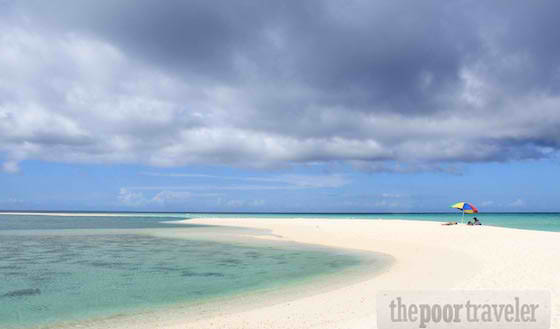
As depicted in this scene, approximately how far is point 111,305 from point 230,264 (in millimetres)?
10199

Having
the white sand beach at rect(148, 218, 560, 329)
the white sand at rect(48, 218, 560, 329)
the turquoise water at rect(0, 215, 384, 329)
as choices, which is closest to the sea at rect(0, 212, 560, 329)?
the turquoise water at rect(0, 215, 384, 329)

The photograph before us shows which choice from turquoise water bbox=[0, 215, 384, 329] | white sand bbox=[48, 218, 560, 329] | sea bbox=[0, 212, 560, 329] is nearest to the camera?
white sand bbox=[48, 218, 560, 329]

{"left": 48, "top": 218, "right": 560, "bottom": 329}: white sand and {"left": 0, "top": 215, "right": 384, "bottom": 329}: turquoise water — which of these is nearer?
{"left": 48, "top": 218, "right": 560, "bottom": 329}: white sand

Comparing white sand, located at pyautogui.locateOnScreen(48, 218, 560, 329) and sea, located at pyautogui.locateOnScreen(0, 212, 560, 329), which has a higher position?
white sand, located at pyautogui.locateOnScreen(48, 218, 560, 329)

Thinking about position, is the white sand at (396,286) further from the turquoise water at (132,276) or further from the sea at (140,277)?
the turquoise water at (132,276)

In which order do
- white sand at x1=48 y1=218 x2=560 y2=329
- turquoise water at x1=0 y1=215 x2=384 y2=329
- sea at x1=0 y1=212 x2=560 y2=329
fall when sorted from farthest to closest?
turquoise water at x1=0 y1=215 x2=384 y2=329 < sea at x1=0 y1=212 x2=560 y2=329 < white sand at x1=48 y1=218 x2=560 y2=329

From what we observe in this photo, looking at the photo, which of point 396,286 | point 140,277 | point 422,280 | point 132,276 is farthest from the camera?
point 132,276

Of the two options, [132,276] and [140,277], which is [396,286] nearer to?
[140,277]

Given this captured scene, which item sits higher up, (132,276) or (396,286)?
(396,286)

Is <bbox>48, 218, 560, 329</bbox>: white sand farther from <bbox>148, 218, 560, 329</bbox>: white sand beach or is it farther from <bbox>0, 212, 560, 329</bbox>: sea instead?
<bbox>0, 212, 560, 329</bbox>: sea

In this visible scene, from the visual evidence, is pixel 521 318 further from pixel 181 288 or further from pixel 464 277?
pixel 181 288

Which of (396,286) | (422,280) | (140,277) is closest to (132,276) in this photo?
(140,277)

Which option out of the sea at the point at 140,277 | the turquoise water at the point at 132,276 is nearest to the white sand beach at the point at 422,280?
the sea at the point at 140,277

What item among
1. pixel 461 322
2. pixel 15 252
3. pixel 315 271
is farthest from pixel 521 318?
pixel 15 252
